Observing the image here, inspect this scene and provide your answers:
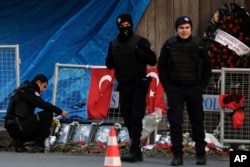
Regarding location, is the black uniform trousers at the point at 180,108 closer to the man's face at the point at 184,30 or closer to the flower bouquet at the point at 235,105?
the man's face at the point at 184,30

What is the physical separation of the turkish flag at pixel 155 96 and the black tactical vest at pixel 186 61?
163 centimetres

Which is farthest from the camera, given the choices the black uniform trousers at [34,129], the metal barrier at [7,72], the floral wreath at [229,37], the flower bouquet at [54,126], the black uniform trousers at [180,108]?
the floral wreath at [229,37]

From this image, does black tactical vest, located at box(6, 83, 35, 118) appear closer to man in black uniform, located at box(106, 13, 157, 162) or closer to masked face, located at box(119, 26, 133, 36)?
man in black uniform, located at box(106, 13, 157, 162)

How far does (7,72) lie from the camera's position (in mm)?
11586

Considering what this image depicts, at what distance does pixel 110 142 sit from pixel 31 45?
494 cm

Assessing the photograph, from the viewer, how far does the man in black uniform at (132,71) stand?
937cm

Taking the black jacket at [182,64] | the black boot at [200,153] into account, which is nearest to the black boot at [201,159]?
the black boot at [200,153]

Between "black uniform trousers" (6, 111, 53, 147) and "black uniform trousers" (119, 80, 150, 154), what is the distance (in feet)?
4.90

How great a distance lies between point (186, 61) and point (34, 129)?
2564 mm

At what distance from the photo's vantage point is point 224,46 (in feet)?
38.8

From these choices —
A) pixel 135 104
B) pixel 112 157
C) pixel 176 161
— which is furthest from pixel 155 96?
pixel 112 157

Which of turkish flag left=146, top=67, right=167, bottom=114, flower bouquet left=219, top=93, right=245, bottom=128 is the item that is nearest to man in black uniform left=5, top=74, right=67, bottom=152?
turkish flag left=146, top=67, right=167, bottom=114

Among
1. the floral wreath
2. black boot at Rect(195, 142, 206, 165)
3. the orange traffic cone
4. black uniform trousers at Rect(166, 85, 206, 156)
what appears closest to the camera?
the orange traffic cone

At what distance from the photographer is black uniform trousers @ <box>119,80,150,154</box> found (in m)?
9.39
